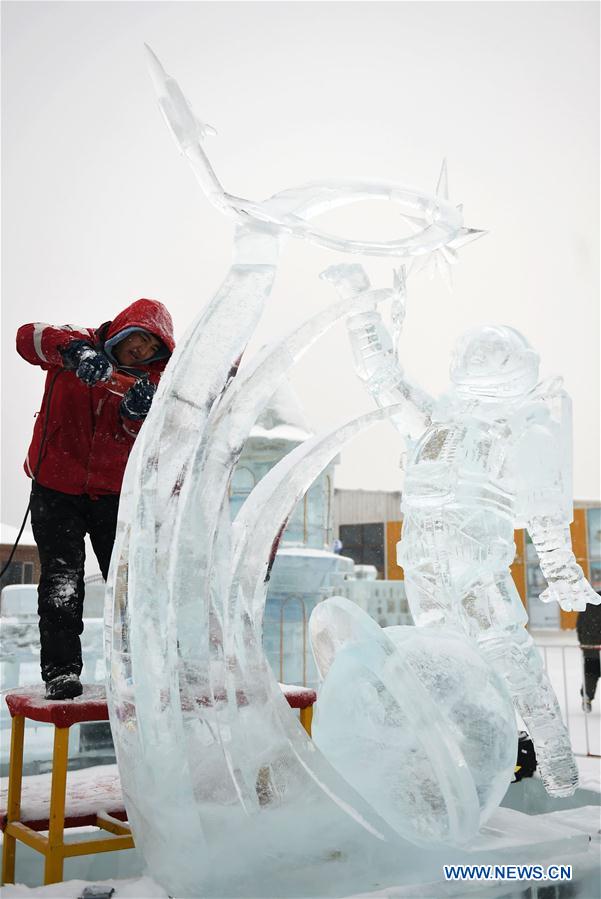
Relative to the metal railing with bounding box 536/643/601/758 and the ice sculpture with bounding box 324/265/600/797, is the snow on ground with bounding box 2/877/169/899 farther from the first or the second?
the metal railing with bounding box 536/643/601/758

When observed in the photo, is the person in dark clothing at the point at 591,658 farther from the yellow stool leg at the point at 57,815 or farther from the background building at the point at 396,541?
the background building at the point at 396,541

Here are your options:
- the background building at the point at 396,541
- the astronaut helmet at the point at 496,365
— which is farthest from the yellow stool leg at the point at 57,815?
the background building at the point at 396,541

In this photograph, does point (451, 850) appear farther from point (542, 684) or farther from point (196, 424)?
point (196, 424)

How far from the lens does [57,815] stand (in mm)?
2279

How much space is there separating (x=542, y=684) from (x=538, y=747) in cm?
20

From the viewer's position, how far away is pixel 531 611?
16328 millimetres

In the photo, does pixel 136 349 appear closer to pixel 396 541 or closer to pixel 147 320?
pixel 147 320

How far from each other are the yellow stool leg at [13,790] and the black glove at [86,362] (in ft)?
3.42

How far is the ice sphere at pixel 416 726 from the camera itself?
1.87 metres

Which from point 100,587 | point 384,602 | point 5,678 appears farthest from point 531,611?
point 5,678

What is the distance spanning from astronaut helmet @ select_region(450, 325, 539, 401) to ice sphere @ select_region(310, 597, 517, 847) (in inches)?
33.6

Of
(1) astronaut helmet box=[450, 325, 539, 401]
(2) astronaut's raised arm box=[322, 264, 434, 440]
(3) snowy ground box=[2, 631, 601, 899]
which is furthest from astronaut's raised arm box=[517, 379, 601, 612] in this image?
(3) snowy ground box=[2, 631, 601, 899]

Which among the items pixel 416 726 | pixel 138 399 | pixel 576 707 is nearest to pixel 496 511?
pixel 416 726

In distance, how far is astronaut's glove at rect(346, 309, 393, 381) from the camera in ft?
9.12
